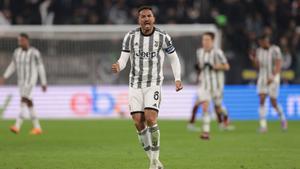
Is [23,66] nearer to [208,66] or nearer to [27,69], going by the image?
[27,69]

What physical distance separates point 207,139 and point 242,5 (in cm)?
1373

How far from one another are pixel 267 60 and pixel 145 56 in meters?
9.90

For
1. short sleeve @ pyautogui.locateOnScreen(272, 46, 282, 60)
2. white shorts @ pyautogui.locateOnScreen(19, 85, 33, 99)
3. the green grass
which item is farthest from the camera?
short sleeve @ pyautogui.locateOnScreen(272, 46, 282, 60)

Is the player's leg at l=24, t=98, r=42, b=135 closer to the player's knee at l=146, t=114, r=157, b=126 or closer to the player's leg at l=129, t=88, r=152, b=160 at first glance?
the player's leg at l=129, t=88, r=152, b=160

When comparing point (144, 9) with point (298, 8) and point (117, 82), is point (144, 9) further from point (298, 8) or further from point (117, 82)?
point (298, 8)

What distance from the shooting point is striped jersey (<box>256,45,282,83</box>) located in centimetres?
2206

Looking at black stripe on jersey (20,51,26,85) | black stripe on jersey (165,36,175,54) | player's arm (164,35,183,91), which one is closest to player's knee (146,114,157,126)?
player's arm (164,35,183,91)

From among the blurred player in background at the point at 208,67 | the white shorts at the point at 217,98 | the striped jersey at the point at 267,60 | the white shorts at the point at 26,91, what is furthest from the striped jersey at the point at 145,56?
the white shorts at the point at 217,98

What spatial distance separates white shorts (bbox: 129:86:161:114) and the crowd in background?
1762 cm

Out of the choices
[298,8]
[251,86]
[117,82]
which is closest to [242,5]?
[298,8]

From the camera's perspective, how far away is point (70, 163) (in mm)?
13570

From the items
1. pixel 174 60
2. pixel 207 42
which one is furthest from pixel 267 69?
pixel 174 60

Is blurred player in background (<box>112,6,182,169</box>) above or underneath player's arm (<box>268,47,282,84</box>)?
above

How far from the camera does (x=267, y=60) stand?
73.0ft
